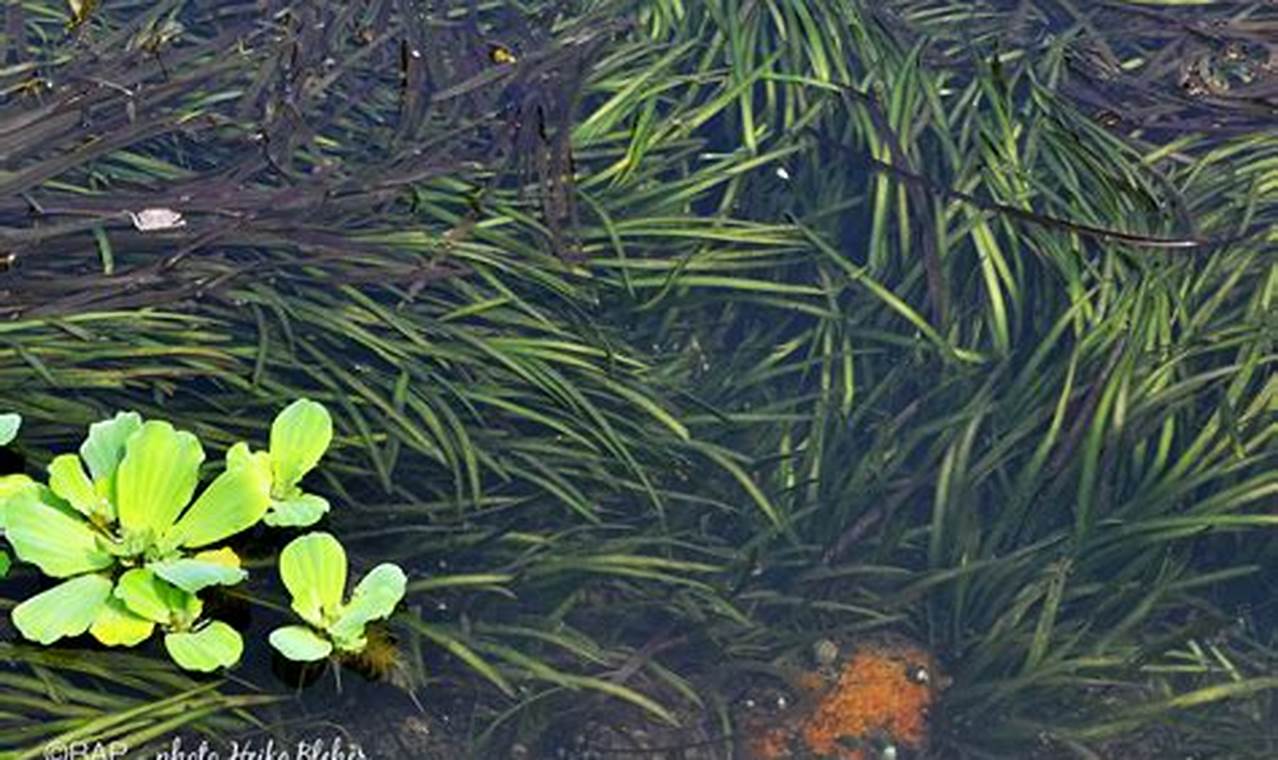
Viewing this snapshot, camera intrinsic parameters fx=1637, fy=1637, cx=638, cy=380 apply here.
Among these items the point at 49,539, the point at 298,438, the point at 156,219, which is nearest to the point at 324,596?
the point at 298,438

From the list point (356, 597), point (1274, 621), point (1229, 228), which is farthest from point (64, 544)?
point (1229, 228)

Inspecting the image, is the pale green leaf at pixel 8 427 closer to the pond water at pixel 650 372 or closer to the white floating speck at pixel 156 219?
the pond water at pixel 650 372

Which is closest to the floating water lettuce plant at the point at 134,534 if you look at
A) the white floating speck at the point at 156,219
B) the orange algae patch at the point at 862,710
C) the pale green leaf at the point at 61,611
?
the pale green leaf at the point at 61,611

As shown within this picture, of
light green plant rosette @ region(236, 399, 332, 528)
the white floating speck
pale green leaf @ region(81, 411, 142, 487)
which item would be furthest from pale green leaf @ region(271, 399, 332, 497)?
the white floating speck

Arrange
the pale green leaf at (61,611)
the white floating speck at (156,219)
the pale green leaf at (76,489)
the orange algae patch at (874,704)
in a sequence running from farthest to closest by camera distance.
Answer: the white floating speck at (156,219) → the orange algae patch at (874,704) → the pale green leaf at (76,489) → the pale green leaf at (61,611)

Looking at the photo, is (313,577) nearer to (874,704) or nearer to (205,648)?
(205,648)

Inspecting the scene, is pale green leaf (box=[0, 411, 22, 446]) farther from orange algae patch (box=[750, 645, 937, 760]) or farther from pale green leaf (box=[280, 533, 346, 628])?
orange algae patch (box=[750, 645, 937, 760])

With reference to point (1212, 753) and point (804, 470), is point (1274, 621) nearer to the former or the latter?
point (1212, 753)
